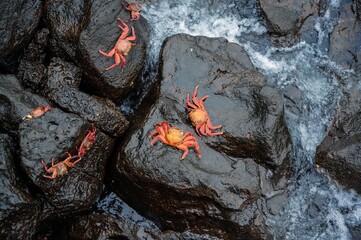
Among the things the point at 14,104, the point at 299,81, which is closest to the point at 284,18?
Result: the point at 299,81

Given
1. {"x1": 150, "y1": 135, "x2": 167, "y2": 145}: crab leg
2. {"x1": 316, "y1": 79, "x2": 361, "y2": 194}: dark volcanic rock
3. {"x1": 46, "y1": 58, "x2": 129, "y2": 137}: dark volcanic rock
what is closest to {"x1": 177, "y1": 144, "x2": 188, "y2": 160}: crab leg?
{"x1": 150, "y1": 135, "x2": 167, "y2": 145}: crab leg

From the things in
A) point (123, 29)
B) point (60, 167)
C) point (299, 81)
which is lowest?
point (60, 167)

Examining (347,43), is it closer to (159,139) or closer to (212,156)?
(212,156)

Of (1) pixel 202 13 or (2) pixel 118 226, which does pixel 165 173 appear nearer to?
(2) pixel 118 226

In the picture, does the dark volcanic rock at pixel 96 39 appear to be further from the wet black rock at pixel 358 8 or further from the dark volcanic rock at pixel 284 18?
the wet black rock at pixel 358 8

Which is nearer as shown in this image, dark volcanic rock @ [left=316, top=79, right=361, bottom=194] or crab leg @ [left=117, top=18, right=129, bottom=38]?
dark volcanic rock @ [left=316, top=79, right=361, bottom=194]

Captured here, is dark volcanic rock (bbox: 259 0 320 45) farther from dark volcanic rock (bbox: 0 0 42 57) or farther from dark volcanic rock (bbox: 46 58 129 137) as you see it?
dark volcanic rock (bbox: 0 0 42 57)
